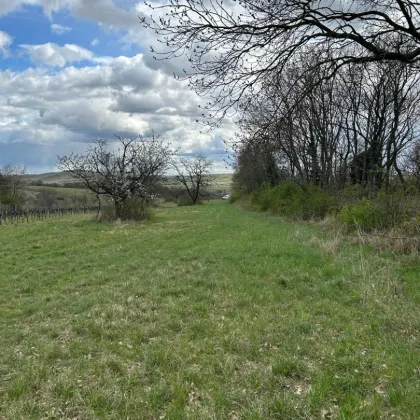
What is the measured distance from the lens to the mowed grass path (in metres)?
3.50

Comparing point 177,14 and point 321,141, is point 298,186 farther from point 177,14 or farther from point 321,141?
point 177,14

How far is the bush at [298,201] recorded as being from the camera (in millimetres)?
20797

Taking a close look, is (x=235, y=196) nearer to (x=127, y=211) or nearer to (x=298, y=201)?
(x=127, y=211)

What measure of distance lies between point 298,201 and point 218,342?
783 inches

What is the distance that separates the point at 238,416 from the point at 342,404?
94 cm

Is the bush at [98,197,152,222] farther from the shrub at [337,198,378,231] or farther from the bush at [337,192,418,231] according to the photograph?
the bush at [337,192,418,231]

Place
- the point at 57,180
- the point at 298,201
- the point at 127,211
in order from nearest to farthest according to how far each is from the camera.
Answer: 1. the point at 298,201
2. the point at 127,211
3. the point at 57,180

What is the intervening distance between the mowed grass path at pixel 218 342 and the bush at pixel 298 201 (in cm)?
1146

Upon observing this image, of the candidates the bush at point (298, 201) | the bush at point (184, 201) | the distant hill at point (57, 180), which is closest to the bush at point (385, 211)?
the bush at point (298, 201)

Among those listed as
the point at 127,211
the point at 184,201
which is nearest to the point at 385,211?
the point at 127,211

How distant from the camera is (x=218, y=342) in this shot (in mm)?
4836

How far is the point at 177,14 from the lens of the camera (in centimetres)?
566

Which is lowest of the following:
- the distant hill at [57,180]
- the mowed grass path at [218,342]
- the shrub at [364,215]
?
the mowed grass path at [218,342]

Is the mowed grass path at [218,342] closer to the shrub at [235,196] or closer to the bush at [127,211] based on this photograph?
the bush at [127,211]
